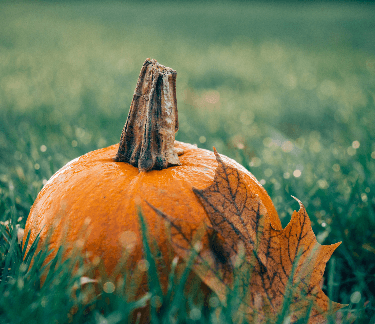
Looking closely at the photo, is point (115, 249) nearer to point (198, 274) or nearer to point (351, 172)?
point (198, 274)

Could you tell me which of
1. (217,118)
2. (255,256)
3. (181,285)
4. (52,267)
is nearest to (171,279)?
(181,285)

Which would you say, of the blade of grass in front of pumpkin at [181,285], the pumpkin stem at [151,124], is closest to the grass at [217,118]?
the blade of grass in front of pumpkin at [181,285]

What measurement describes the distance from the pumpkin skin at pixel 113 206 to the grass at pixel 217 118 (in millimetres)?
125

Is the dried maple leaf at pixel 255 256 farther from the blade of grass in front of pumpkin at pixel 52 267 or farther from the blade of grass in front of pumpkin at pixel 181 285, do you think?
the blade of grass in front of pumpkin at pixel 52 267

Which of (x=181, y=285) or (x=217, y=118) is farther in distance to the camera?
(x=217, y=118)

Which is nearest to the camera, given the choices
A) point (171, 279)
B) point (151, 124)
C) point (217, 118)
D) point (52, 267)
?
point (171, 279)

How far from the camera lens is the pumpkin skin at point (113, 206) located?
1149 mm

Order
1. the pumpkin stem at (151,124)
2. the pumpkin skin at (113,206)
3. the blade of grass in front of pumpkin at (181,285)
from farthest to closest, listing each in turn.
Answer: the pumpkin stem at (151,124), the pumpkin skin at (113,206), the blade of grass in front of pumpkin at (181,285)

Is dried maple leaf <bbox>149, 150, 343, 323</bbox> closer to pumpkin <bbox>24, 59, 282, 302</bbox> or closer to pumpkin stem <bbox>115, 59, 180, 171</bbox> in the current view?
pumpkin <bbox>24, 59, 282, 302</bbox>

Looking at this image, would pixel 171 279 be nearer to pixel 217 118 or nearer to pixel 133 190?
pixel 133 190

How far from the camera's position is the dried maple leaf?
3.62 feet

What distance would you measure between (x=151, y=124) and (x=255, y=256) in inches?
25.7

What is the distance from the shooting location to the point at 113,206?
3.97ft

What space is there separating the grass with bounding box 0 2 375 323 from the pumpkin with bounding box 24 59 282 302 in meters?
0.13
